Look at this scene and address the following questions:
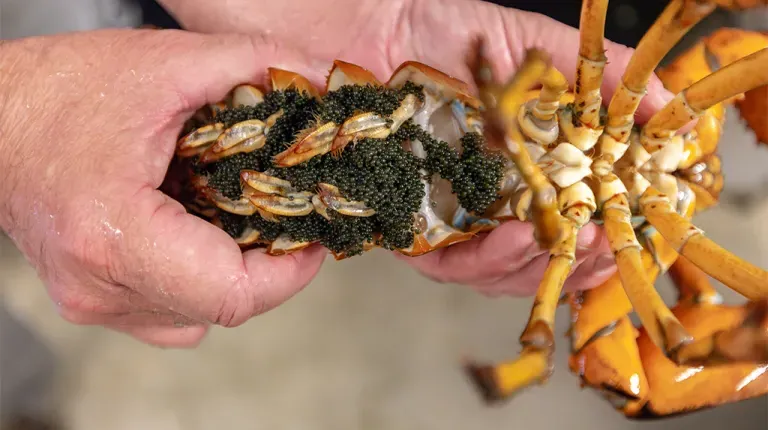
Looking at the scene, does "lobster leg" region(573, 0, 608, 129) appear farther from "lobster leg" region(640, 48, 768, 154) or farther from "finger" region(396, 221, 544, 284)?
"finger" region(396, 221, 544, 284)

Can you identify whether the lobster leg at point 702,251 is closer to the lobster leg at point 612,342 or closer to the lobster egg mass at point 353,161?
the lobster leg at point 612,342

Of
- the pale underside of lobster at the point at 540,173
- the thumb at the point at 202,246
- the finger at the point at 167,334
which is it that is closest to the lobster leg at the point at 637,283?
the pale underside of lobster at the point at 540,173

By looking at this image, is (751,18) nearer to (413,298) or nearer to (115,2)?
(413,298)

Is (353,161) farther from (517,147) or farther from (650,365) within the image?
(650,365)

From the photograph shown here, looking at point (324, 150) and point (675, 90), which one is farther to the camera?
point (675, 90)

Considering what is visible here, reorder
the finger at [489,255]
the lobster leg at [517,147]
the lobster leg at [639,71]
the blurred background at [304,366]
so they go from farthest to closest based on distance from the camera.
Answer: the blurred background at [304,366] → the finger at [489,255] → the lobster leg at [517,147] → the lobster leg at [639,71]

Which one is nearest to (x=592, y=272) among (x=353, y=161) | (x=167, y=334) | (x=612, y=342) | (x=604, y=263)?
(x=604, y=263)

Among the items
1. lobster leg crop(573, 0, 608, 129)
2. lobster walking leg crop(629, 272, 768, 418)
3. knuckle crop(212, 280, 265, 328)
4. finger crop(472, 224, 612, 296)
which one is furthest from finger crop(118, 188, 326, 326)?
lobster walking leg crop(629, 272, 768, 418)

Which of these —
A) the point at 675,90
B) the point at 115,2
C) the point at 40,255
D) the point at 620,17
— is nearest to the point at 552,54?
the point at 675,90
